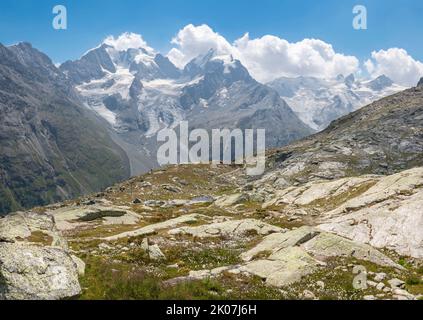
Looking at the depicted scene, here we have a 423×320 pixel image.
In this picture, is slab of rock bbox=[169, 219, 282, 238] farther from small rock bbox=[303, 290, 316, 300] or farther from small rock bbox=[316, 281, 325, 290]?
small rock bbox=[303, 290, 316, 300]

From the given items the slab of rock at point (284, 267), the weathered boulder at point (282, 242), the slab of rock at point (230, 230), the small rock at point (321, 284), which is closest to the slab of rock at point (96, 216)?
the slab of rock at point (230, 230)

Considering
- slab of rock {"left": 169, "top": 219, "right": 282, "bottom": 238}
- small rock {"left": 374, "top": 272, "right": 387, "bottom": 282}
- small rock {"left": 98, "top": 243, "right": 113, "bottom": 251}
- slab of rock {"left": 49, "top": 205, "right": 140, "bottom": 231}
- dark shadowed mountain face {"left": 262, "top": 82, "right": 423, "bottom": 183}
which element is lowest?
slab of rock {"left": 49, "top": 205, "right": 140, "bottom": 231}

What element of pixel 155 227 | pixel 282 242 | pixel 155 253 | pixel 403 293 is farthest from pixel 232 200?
pixel 403 293

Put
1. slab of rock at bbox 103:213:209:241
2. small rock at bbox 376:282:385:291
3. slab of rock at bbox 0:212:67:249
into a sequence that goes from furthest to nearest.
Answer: slab of rock at bbox 103:213:209:241, slab of rock at bbox 0:212:67:249, small rock at bbox 376:282:385:291

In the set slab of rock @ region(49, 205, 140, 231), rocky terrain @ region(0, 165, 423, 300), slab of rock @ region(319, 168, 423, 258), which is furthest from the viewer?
slab of rock @ region(49, 205, 140, 231)

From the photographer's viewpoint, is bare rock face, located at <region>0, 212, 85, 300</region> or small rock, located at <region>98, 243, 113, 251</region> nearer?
Result: bare rock face, located at <region>0, 212, 85, 300</region>

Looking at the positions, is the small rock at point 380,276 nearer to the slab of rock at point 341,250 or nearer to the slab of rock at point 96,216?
the slab of rock at point 341,250

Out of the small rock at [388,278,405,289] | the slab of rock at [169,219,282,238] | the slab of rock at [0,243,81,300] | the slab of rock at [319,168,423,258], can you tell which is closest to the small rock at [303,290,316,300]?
the small rock at [388,278,405,289]
